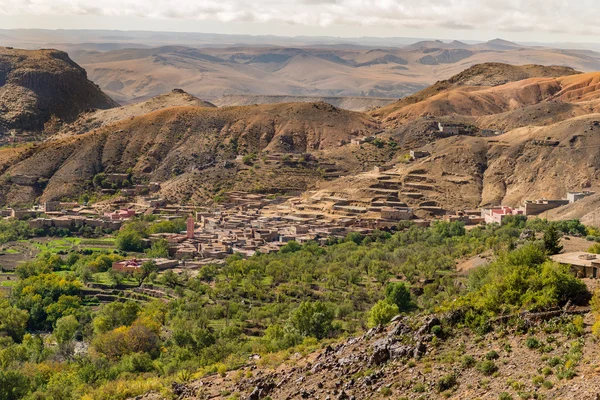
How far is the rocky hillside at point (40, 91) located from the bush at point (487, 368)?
101m

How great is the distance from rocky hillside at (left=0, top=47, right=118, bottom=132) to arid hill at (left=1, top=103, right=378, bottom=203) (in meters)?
23.0

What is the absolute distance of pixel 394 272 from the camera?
49.4 m

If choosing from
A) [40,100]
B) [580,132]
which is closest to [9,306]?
[580,132]

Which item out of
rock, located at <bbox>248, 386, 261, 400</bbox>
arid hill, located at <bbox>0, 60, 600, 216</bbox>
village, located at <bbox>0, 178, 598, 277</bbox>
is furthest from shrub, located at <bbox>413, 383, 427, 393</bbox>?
arid hill, located at <bbox>0, 60, 600, 216</bbox>

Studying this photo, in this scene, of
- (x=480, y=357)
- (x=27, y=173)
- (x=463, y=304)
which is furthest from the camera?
(x=27, y=173)

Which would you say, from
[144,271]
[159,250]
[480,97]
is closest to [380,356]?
[144,271]

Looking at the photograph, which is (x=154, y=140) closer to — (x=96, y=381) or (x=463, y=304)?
(x=96, y=381)

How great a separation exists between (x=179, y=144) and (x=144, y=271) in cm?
3708

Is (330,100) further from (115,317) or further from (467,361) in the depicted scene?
(467,361)

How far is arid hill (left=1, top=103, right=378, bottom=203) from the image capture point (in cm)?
8481

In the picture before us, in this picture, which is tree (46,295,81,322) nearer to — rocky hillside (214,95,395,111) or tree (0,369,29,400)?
tree (0,369,29,400)

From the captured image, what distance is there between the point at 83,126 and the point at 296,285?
6731 cm

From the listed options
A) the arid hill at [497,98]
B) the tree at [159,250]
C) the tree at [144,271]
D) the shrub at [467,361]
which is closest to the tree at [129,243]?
the tree at [159,250]

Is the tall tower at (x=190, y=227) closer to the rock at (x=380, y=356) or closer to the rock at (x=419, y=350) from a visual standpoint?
the rock at (x=380, y=356)
